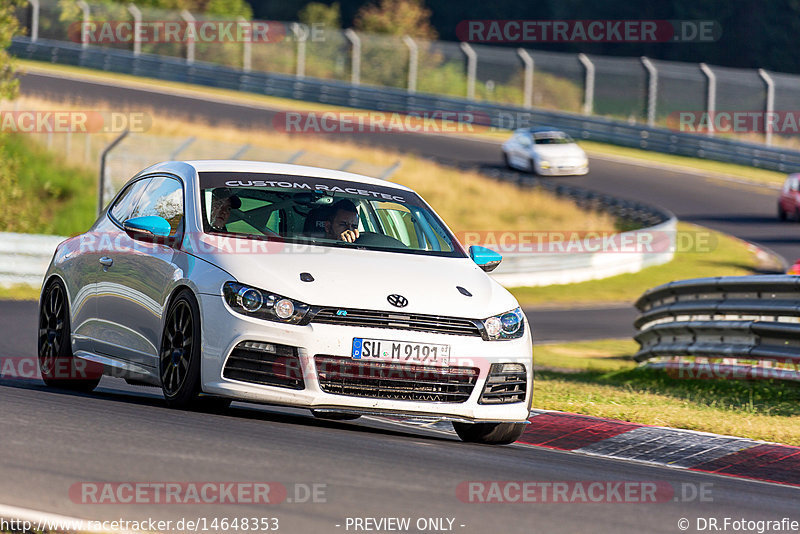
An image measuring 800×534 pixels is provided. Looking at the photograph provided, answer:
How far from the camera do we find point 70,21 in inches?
1987

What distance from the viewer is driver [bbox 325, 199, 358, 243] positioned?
8609mm

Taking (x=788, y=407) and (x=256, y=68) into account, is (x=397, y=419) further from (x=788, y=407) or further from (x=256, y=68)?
(x=256, y=68)

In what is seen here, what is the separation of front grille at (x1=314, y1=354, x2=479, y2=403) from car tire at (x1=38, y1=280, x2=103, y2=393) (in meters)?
2.33

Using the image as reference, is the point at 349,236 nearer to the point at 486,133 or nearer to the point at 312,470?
the point at 312,470

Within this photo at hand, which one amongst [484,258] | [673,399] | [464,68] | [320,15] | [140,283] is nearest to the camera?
[140,283]

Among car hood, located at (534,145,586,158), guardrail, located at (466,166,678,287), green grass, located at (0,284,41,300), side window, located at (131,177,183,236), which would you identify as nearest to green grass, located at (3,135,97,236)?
green grass, located at (0,284,41,300)

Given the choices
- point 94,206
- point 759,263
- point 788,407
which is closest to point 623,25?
point 759,263

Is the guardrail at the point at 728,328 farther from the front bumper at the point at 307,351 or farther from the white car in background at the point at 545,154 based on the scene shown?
the white car in background at the point at 545,154

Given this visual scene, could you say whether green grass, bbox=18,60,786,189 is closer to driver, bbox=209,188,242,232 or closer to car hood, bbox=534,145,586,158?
car hood, bbox=534,145,586,158

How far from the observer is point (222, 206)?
8555mm

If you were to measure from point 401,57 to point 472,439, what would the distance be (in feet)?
134

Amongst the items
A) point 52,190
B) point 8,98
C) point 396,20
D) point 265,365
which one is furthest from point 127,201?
point 396,20

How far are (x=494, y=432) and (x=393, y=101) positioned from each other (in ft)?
127

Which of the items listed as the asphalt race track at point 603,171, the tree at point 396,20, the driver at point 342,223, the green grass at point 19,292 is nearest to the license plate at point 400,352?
the driver at point 342,223
